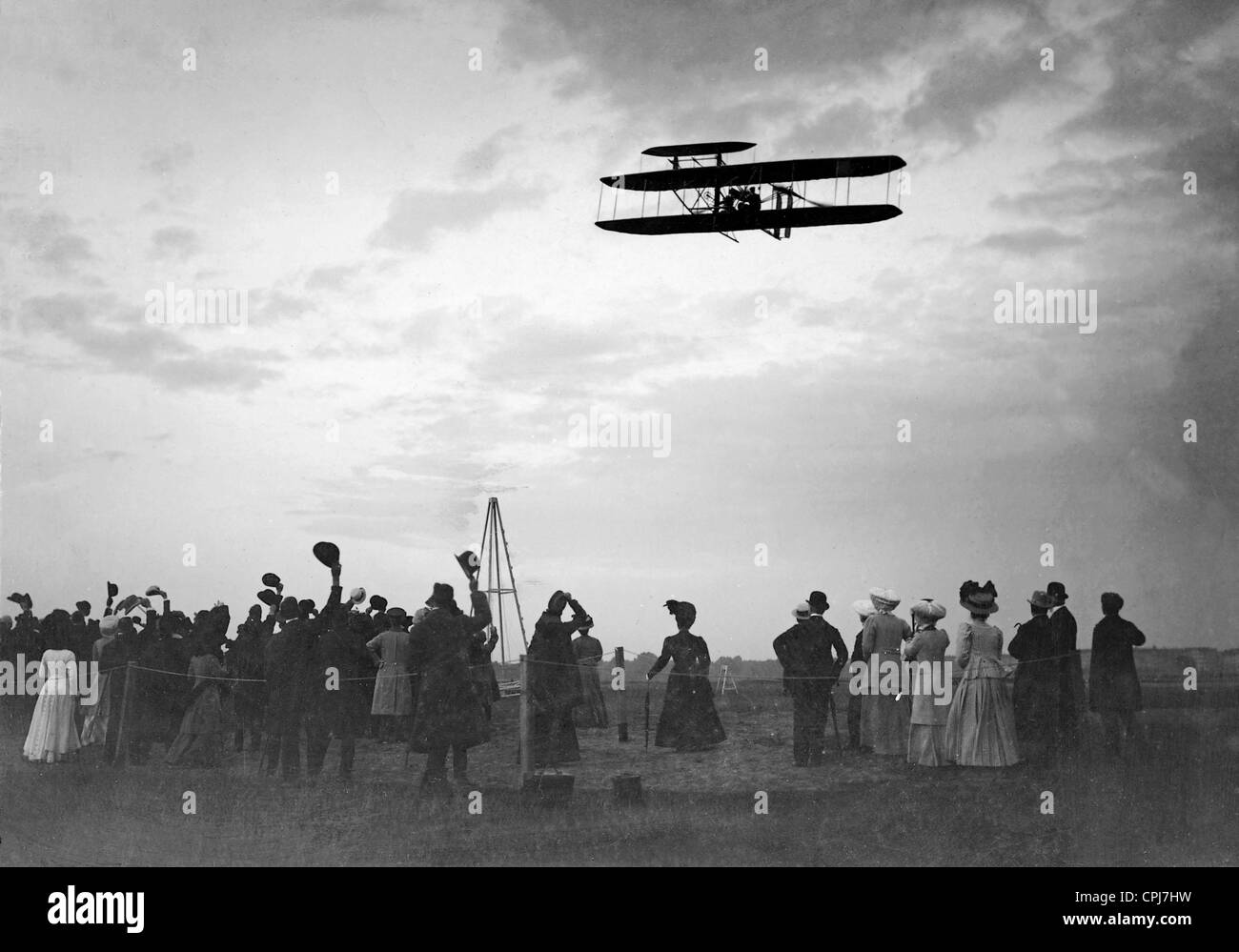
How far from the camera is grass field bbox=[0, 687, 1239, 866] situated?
1132cm

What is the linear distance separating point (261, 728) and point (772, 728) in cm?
687

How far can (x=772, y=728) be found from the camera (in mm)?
15391

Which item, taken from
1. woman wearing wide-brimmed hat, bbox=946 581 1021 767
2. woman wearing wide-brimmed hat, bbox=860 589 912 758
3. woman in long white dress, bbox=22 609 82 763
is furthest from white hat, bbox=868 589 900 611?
woman in long white dress, bbox=22 609 82 763

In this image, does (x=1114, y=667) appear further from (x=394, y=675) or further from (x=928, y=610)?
(x=394, y=675)

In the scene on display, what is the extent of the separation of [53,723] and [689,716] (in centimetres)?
828

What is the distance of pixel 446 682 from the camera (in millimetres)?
12555

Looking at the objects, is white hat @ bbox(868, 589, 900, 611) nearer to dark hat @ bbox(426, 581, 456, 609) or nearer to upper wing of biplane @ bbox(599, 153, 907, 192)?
dark hat @ bbox(426, 581, 456, 609)

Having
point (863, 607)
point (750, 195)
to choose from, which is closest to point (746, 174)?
point (750, 195)

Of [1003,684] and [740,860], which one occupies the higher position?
[1003,684]
